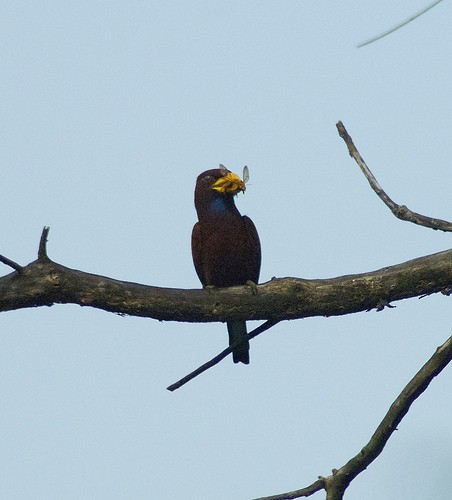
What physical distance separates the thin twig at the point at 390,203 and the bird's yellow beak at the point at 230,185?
189cm

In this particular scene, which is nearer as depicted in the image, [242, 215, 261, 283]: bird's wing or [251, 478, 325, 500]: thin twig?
[251, 478, 325, 500]: thin twig

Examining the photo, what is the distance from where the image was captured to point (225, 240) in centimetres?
546

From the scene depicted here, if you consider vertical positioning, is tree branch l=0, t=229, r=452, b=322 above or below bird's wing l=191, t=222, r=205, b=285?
below

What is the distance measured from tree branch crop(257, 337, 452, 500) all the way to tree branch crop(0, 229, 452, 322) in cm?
41

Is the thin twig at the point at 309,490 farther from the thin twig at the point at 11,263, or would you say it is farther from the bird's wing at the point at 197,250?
the bird's wing at the point at 197,250

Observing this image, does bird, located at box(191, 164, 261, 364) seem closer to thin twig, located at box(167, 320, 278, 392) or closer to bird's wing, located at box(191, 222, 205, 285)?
bird's wing, located at box(191, 222, 205, 285)

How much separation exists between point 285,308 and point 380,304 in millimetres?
392

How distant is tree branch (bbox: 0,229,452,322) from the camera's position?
3.32m

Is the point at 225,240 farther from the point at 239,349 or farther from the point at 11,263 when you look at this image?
the point at 11,263

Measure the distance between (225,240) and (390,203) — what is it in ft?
6.82

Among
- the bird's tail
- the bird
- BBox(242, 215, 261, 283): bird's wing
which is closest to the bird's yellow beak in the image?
the bird

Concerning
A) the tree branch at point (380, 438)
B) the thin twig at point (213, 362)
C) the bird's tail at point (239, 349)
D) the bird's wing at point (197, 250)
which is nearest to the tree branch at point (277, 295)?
the thin twig at point (213, 362)

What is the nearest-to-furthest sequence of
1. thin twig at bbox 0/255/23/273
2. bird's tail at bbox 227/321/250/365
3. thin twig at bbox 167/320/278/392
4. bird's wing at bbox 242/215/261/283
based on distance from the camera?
thin twig at bbox 0/255/23/273 < thin twig at bbox 167/320/278/392 < bird's tail at bbox 227/321/250/365 < bird's wing at bbox 242/215/261/283

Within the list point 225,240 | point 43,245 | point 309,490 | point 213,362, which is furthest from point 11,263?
point 225,240
